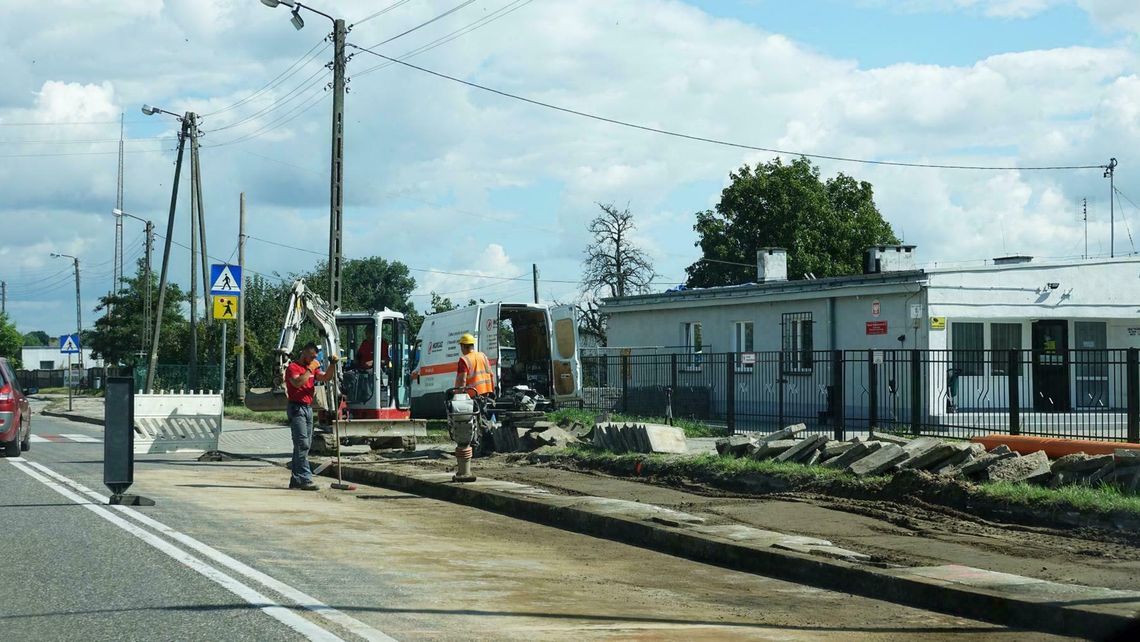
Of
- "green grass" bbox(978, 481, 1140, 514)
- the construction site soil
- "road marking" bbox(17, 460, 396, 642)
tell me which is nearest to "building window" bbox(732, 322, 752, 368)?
the construction site soil

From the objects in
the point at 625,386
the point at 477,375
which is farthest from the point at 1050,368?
the point at 477,375

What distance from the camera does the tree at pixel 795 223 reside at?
55.8 meters

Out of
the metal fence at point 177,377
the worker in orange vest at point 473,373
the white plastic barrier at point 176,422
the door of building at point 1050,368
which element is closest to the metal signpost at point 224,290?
the white plastic barrier at point 176,422

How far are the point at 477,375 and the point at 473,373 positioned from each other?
0.06 m

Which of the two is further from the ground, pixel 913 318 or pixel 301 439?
pixel 913 318

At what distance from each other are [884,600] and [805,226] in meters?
49.3

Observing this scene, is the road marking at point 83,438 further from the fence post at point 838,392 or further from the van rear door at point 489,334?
the fence post at point 838,392

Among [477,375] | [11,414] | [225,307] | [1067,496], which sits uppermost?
[225,307]

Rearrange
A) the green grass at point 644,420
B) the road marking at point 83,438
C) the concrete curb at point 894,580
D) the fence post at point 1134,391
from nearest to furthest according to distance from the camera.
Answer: the concrete curb at point 894,580
the fence post at point 1134,391
the green grass at point 644,420
the road marking at point 83,438

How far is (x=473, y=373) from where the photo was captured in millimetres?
15734

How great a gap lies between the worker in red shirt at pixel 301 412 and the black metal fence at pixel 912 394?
761 cm

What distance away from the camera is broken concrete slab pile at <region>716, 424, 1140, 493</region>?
36.0 feet

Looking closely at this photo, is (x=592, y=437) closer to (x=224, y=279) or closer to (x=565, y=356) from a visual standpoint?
(x=565, y=356)

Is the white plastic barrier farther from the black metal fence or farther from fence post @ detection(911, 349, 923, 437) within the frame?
fence post @ detection(911, 349, 923, 437)
